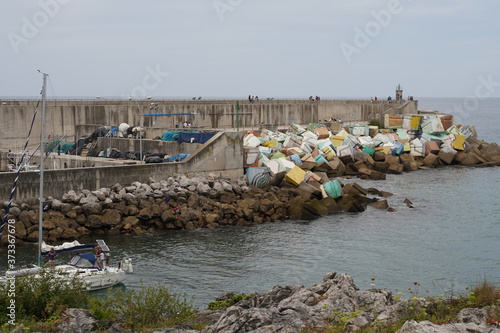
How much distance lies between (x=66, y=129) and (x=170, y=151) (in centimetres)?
994

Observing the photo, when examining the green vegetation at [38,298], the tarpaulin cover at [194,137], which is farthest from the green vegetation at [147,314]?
the tarpaulin cover at [194,137]

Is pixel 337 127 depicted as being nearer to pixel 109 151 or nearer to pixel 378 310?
pixel 109 151

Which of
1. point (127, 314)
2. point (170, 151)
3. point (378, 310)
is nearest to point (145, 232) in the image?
point (170, 151)

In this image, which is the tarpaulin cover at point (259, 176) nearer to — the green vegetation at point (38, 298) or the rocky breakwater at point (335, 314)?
the rocky breakwater at point (335, 314)

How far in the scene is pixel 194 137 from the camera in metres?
39.4

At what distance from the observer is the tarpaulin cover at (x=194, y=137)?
3928 cm

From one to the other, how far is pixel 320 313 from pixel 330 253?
43.1 feet

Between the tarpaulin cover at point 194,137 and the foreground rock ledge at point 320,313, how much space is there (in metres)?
22.7

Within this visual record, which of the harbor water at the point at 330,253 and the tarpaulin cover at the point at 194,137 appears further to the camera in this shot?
the tarpaulin cover at the point at 194,137

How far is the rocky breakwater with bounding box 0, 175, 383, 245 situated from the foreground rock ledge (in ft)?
45.3

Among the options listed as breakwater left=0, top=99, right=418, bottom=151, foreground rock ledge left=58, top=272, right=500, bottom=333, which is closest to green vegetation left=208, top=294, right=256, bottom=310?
foreground rock ledge left=58, top=272, right=500, bottom=333

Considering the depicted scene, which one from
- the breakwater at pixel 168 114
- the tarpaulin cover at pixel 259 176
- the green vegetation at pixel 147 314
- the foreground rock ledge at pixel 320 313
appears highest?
the breakwater at pixel 168 114

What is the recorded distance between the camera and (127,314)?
16.0 meters

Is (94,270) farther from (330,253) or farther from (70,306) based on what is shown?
(330,253)
